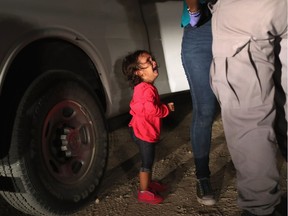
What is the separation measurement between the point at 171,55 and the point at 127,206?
1272mm

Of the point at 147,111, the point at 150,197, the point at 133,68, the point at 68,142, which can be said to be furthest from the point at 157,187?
the point at 133,68

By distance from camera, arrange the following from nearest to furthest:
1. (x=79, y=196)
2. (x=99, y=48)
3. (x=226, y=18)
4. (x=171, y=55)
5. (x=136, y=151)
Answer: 1. (x=226, y=18)
2. (x=79, y=196)
3. (x=99, y=48)
4. (x=171, y=55)
5. (x=136, y=151)

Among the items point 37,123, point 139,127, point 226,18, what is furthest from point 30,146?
point 226,18

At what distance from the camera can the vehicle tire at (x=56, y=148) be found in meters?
2.17

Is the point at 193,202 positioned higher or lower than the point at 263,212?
lower

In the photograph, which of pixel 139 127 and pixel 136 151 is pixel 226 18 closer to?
pixel 139 127

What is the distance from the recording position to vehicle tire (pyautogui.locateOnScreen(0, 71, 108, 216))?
2.17 meters

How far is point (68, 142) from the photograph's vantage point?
2.46 metres

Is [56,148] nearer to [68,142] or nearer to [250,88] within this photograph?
[68,142]

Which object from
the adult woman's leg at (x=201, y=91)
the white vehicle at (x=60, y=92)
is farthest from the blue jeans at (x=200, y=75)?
the white vehicle at (x=60, y=92)

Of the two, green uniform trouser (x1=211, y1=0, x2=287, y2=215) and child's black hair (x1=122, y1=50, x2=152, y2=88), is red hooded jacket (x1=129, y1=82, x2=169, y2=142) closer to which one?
child's black hair (x1=122, y1=50, x2=152, y2=88)

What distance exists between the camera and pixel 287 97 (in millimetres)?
1929

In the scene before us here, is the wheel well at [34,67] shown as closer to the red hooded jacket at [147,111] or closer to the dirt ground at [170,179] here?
the red hooded jacket at [147,111]

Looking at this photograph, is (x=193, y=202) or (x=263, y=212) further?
(x=193, y=202)
